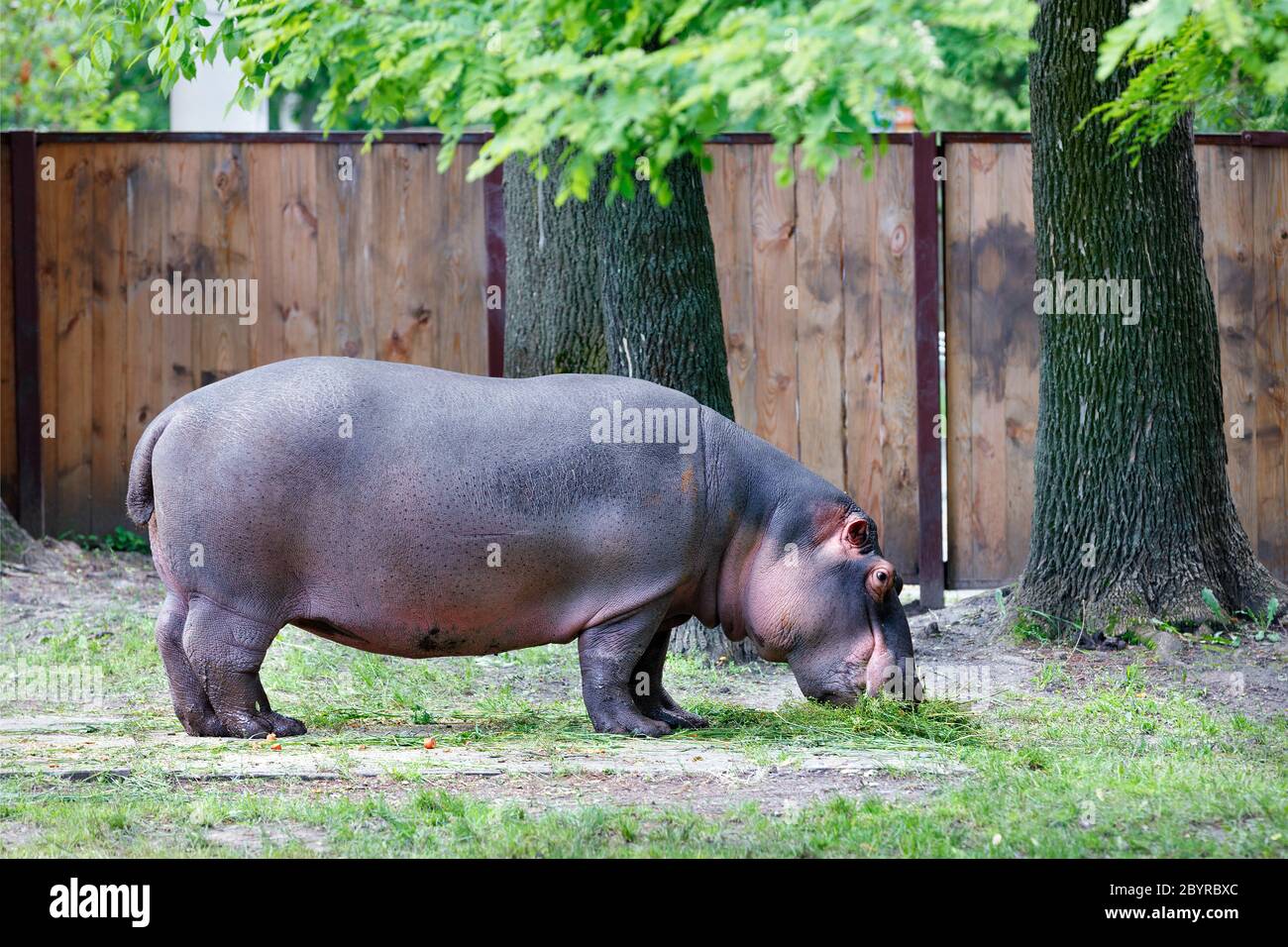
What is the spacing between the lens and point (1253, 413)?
9.84 meters

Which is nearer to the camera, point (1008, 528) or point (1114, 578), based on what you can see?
point (1114, 578)

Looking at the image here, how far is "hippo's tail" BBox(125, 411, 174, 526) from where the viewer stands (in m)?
5.92

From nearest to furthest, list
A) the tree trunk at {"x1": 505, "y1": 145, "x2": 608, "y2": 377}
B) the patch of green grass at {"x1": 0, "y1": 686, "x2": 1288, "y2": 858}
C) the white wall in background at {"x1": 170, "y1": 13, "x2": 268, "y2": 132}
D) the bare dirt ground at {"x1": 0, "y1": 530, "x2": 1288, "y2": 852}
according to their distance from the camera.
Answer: the patch of green grass at {"x1": 0, "y1": 686, "x2": 1288, "y2": 858} → the bare dirt ground at {"x1": 0, "y1": 530, "x2": 1288, "y2": 852} → the tree trunk at {"x1": 505, "y1": 145, "x2": 608, "y2": 377} → the white wall in background at {"x1": 170, "y1": 13, "x2": 268, "y2": 132}

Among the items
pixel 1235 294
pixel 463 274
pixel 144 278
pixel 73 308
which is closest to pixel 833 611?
pixel 463 274

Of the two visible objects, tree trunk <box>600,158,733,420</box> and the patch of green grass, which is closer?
the patch of green grass

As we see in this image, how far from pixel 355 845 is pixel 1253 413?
740cm

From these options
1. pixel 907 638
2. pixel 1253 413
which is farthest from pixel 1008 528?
pixel 907 638

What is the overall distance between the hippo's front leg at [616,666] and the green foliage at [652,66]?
2.09m

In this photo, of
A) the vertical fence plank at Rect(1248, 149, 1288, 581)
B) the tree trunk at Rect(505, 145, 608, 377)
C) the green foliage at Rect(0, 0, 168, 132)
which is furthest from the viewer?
the green foliage at Rect(0, 0, 168, 132)

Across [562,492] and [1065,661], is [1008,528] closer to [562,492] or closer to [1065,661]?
[1065,661]

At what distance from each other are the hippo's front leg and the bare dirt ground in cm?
15

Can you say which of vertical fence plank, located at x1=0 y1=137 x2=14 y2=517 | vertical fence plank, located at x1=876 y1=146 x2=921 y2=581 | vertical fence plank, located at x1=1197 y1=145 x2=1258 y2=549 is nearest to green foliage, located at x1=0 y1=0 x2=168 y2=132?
vertical fence plank, located at x1=0 y1=137 x2=14 y2=517

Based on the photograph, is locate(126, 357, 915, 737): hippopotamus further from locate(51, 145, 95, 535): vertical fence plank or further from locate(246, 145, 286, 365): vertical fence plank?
locate(51, 145, 95, 535): vertical fence plank

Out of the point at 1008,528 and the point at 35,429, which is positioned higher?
the point at 35,429
